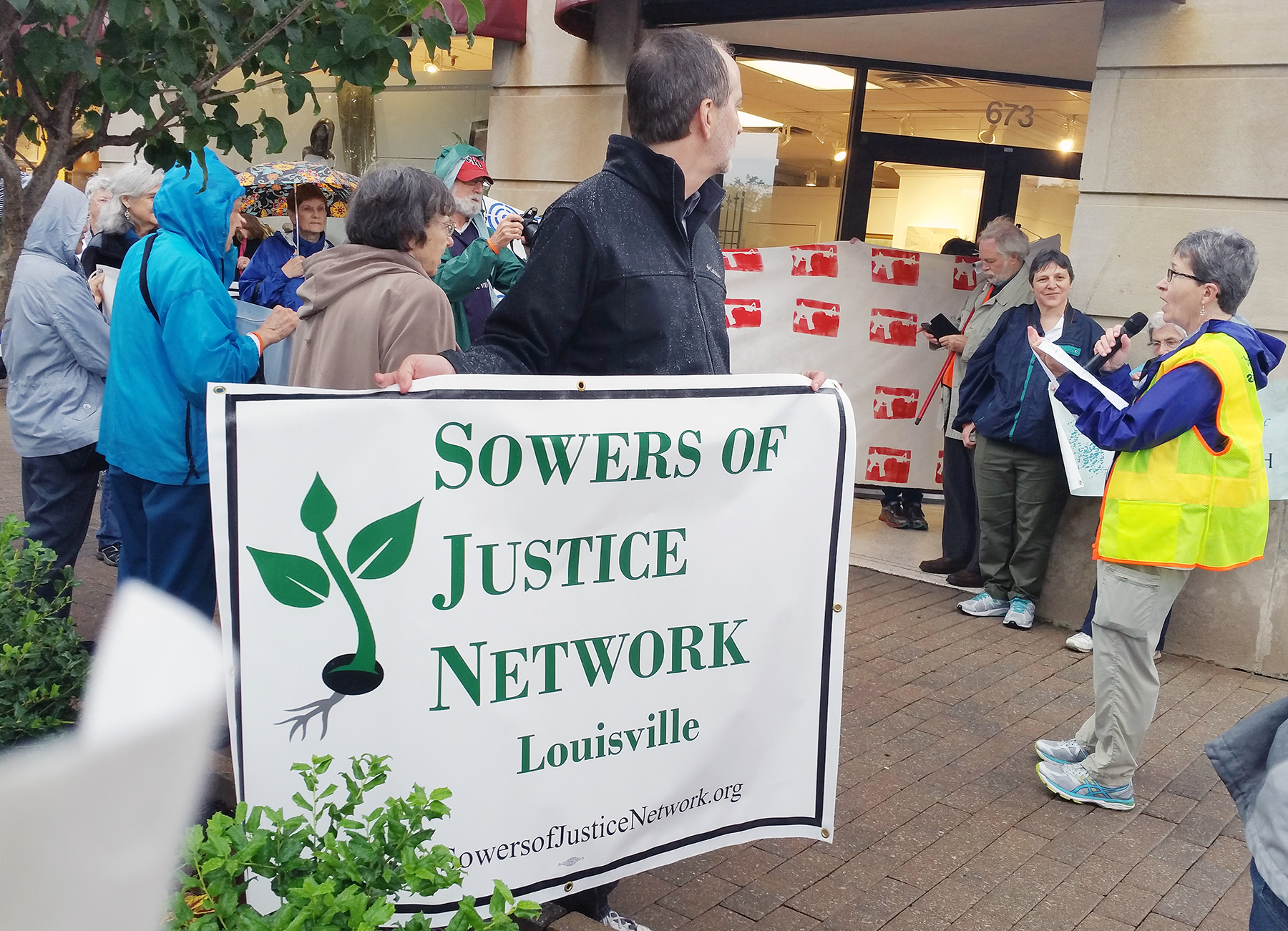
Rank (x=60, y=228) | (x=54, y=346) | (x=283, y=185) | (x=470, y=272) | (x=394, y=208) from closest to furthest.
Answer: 1. (x=394, y=208)
2. (x=60, y=228)
3. (x=54, y=346)
4. (x=470, y=272)
5. (x=283, y=185)

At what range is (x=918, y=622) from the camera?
6.25 m

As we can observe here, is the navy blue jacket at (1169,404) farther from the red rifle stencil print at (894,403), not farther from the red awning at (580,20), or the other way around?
the red awning at (580,20)

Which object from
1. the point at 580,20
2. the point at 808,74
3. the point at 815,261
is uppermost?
the point at 580,20

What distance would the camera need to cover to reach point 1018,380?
20.8 feet

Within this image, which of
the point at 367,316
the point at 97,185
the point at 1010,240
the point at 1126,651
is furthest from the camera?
the point at 1010,240

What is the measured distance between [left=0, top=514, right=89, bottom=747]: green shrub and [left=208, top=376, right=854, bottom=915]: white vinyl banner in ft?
4.11

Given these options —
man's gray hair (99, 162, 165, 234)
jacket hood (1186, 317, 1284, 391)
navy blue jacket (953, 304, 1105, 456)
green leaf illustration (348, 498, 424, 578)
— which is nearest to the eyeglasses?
jacket hood (1186, 317, 1284, 391)

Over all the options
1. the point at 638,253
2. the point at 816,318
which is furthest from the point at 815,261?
the point at 638,253

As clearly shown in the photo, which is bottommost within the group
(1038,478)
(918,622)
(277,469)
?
(918,622)

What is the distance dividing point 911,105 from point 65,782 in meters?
9.73

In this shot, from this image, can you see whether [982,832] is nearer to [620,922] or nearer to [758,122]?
[620,922]

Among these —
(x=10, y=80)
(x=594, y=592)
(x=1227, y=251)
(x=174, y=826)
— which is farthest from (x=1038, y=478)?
(x=174, y=826)

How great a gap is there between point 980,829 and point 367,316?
267 cm

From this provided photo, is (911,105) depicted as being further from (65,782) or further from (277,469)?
(65,782)
